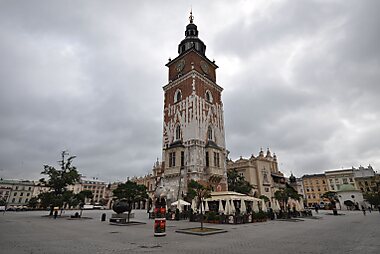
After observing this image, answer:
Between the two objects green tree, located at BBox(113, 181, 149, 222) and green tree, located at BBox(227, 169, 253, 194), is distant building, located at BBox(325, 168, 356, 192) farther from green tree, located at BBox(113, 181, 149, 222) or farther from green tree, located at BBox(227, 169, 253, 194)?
green tree, located at BBox(113, 181, 149, 222)

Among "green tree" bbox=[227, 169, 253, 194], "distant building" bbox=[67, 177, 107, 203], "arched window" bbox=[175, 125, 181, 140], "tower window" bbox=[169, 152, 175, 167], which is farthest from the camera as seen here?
"distant building" bbox=[67, 177, 107, 203]

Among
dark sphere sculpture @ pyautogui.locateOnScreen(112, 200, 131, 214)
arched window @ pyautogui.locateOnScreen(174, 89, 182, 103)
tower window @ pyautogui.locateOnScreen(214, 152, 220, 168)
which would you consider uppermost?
arched window @ pyautogui.locateOnScreen(174, 89, 182, 103)

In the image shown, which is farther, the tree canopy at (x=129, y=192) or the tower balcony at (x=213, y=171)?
the tower balcony at (x=213, y=171)

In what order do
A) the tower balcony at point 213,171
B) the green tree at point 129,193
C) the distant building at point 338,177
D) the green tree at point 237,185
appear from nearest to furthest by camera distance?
the green tree at point 129,193, the tower balcony at point 213,171, the green tree at point 237,185, the distant building at point 338,177

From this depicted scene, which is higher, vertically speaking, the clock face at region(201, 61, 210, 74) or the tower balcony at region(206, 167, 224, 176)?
the clock face at region(201, 61, 210, 74)

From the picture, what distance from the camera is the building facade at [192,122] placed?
35.1 metres

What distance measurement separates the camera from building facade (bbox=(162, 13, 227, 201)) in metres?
35.1

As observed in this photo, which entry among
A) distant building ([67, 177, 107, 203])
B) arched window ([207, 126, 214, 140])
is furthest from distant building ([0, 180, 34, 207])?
arched window ([207, 126, 214, 140])

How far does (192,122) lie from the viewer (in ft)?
122

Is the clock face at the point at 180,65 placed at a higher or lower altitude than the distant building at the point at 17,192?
higher

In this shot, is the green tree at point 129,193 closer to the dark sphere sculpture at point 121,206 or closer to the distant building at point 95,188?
the dark sphere sculpture at point 121,206

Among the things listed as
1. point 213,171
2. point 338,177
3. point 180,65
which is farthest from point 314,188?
point 180,65

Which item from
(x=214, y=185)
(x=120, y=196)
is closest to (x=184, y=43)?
(x=214, y=185)

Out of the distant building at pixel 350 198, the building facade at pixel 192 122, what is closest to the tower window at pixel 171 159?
the building facade at pixel 192 122
